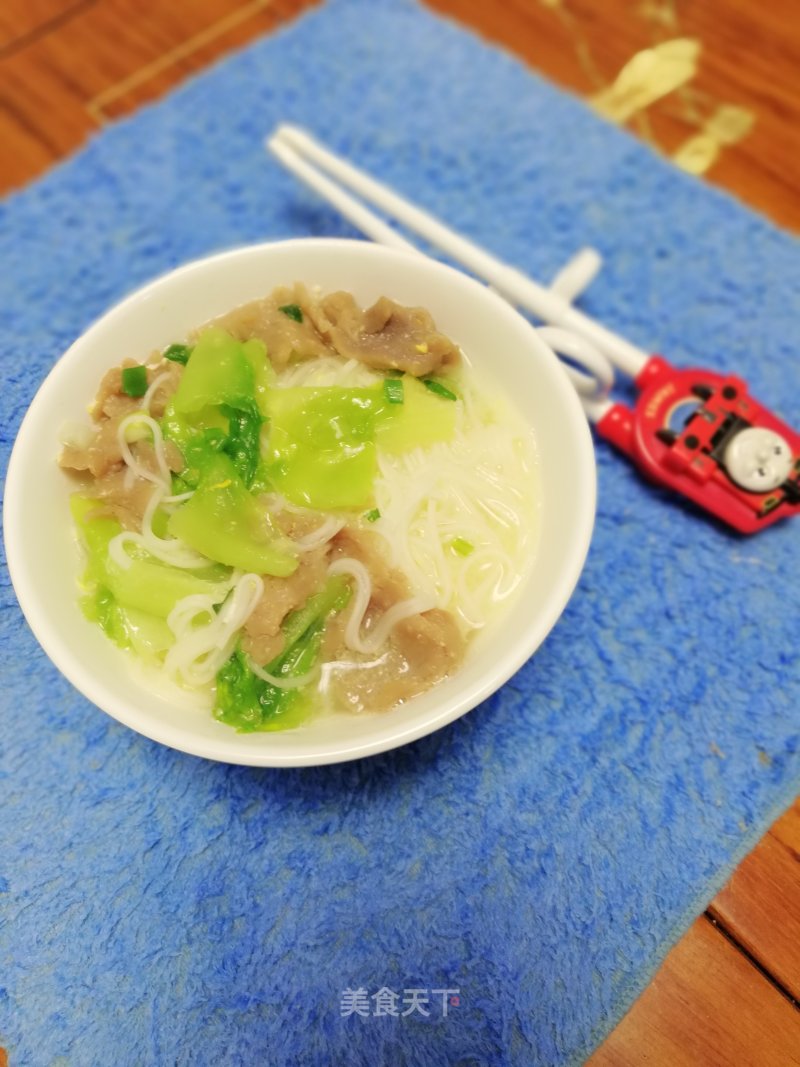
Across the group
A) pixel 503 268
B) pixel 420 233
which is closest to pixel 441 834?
pixel 503 268

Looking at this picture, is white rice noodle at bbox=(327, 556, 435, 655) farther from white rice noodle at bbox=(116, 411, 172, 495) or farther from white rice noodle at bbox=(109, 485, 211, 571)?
white rice noodle at bbox=(116, 411, 172, 495)

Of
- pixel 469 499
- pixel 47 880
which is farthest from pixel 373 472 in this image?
pixel 47 880

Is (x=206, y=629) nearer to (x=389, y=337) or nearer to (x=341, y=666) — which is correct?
(x=341, y=666)

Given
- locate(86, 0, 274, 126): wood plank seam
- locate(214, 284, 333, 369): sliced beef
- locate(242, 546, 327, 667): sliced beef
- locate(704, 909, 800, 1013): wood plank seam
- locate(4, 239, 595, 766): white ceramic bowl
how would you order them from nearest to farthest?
locate(4, 239, 595, 766): white ceramic bowl < locate(242, 546, 327, 667): sliced beef < locate(704, 909, 800, 1013): wood plank seam < locate(214, 284, 333, 369): sliced beef < locate(86, 0, 274, 126): wood plank seam

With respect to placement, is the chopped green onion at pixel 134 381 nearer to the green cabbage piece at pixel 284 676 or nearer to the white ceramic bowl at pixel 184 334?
the white ceramic bowl at pixel 184 334

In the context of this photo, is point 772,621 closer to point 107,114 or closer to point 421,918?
point 421,918

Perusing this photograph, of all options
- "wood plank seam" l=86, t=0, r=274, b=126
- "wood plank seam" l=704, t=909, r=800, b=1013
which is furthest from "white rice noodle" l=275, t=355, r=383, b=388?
"wood plank seam" l=86, t=0, r=274, b=126
